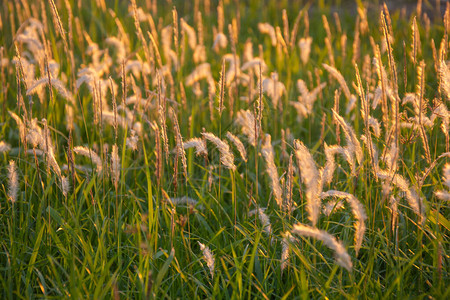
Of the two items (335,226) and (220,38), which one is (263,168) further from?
(220,38)

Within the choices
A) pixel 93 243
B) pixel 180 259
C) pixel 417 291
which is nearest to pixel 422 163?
pixel 417 291

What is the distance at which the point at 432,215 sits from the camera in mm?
1784

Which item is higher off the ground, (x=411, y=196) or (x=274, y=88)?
(x=274, y=88)

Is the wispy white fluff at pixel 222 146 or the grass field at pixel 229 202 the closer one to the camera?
A: the grass field at pixel 229 202

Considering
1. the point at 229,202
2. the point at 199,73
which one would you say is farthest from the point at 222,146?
the point at 199,73

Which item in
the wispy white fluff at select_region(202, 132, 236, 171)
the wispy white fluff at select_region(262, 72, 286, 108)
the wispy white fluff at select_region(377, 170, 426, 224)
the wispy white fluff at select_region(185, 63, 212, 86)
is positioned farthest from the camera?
the wispy white fluff at select_region(185, 63, 212, 86)

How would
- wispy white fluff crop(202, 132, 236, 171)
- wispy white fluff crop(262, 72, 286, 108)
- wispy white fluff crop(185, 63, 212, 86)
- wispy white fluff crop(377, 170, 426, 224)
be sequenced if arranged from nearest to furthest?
wispy white fluff crop(377, 170, 426, 224)
wispy white fluff crop(202, 132, 236, 171)
wispy white fluff crop(262, 72, 286, 108)
wispy white fluff crop(185, 63, 212, 86)

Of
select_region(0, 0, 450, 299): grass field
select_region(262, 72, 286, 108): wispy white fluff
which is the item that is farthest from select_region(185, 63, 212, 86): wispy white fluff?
select_region(262, 72, 286, 108): wispy white fluff

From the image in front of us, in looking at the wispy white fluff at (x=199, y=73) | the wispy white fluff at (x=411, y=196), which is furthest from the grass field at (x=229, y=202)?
the wispy white fluff at (x=199, y=73)

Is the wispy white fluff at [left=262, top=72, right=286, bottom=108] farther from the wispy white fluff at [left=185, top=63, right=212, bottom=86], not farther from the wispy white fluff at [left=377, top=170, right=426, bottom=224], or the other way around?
the wispy white fluff at [left=377, top=170, right=426, bottom=224]

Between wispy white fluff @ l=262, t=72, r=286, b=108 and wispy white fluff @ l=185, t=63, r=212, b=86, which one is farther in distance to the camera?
wispy white fluff @ l=185, t=63, r=212, b=86

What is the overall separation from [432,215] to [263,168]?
101cm

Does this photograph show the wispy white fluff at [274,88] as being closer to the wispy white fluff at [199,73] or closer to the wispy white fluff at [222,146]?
the wispy white fluff at [199,73]

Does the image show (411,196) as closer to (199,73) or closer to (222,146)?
(222,146)
